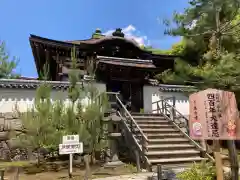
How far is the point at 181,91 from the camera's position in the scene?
13.7m

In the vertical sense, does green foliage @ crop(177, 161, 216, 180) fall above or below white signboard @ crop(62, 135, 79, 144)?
below

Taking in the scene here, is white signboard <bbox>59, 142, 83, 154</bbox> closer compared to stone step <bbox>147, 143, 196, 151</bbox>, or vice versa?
white signboard <bbox>59, 142, 83, 154</bbox>

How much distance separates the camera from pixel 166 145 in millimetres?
9234

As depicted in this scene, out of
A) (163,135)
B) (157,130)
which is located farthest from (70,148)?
(157,130)

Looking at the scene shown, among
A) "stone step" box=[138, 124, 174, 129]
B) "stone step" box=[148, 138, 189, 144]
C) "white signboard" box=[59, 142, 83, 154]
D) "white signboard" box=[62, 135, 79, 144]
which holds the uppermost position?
"stone step" box=[138, 124, 174, 129]

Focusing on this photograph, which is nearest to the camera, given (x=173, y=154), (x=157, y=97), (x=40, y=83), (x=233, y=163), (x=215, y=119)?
(x=215, y=119)

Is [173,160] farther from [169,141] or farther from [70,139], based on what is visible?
[70,139]

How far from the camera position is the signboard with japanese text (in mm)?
5051

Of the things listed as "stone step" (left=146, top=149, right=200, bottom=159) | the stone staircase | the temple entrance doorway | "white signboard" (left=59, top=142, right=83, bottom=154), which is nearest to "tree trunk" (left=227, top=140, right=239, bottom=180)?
the stone staircase

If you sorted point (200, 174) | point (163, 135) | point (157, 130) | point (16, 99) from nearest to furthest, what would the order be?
point (200, 174), point (163, 135), point (157, 130), point (16, 99)

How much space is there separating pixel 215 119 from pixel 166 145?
4.32 metres

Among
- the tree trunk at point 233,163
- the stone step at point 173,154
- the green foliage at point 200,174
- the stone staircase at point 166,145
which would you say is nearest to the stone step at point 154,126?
the stone staircase at point 166,145

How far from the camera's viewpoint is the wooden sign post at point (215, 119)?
505 centimetres

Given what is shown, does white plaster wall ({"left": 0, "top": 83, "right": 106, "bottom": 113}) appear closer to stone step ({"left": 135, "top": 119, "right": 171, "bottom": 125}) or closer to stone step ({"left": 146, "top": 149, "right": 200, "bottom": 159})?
stone step ({"left": 135, "top": 119, "right": 171, "bottom": 125})
